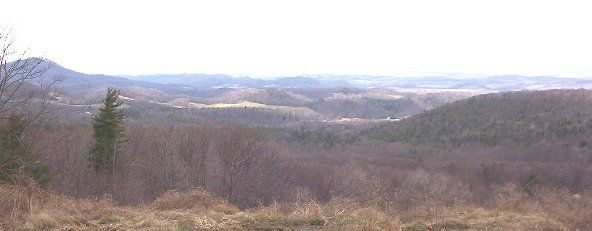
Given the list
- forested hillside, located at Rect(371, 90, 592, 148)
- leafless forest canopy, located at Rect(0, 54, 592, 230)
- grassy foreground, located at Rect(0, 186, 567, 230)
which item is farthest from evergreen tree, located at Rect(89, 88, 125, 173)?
forested hillside, located at Rect(371, 90, 592, 148)

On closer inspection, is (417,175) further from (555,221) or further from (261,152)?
(555,221)

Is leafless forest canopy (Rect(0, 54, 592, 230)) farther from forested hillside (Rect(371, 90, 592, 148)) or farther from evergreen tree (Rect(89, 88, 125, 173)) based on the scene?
evergreen tree (Rect(89, 88, 125, 173))

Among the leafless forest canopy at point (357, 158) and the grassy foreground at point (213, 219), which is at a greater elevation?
the grassy foreground at point (213, 219)

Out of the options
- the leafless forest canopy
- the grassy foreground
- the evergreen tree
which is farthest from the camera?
the evergreen tree

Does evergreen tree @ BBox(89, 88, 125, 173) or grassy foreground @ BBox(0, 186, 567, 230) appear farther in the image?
evergreen tree @ BBox(89, 88, 125, 173)

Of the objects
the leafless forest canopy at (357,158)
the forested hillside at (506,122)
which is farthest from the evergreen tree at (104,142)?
the forested hillside at (506,122)

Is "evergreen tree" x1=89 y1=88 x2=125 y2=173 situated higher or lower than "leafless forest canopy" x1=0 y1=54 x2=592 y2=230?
higher

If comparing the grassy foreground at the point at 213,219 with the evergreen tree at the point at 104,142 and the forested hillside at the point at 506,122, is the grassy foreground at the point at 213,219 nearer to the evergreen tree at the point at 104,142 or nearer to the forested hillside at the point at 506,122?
the evergreen tree at the point at 104,142

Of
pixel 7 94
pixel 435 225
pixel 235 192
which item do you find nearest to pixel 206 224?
pixel 435 225

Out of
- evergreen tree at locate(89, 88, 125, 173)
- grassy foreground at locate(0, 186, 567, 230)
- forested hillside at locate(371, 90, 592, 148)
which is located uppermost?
grassy foreground at locate(0, 186, 567, 230)
